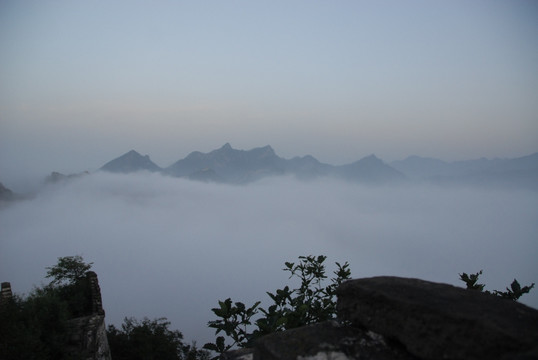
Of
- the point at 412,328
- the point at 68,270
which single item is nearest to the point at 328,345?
the point at 412,328

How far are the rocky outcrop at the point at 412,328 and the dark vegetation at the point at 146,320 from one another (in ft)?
5.26

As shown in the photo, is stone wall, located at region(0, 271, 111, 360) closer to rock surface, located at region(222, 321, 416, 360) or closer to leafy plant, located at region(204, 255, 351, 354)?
leafy plant, located at region(204, 255, 351, 354)

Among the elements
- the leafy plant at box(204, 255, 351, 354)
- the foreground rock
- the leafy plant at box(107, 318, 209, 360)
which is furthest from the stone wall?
the foreground rock

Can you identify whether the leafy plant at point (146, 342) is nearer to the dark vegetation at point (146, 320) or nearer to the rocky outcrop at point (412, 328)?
the dark vegetation at point (146, 320)

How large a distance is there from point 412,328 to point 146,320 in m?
33.4

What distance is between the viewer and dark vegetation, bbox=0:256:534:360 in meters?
6.32

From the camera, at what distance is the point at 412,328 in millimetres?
3496

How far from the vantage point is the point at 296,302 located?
7.57 m

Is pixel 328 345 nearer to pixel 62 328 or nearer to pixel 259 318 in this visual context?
pixel 259 318

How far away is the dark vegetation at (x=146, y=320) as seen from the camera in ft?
20.7

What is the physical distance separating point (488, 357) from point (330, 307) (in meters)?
4.77

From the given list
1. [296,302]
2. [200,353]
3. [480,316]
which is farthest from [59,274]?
[480,316]

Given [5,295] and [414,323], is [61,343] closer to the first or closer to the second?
[5,295]

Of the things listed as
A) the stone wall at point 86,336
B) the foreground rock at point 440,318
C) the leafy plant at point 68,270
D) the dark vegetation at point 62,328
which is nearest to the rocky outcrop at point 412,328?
the foreground rock at point 440,318
